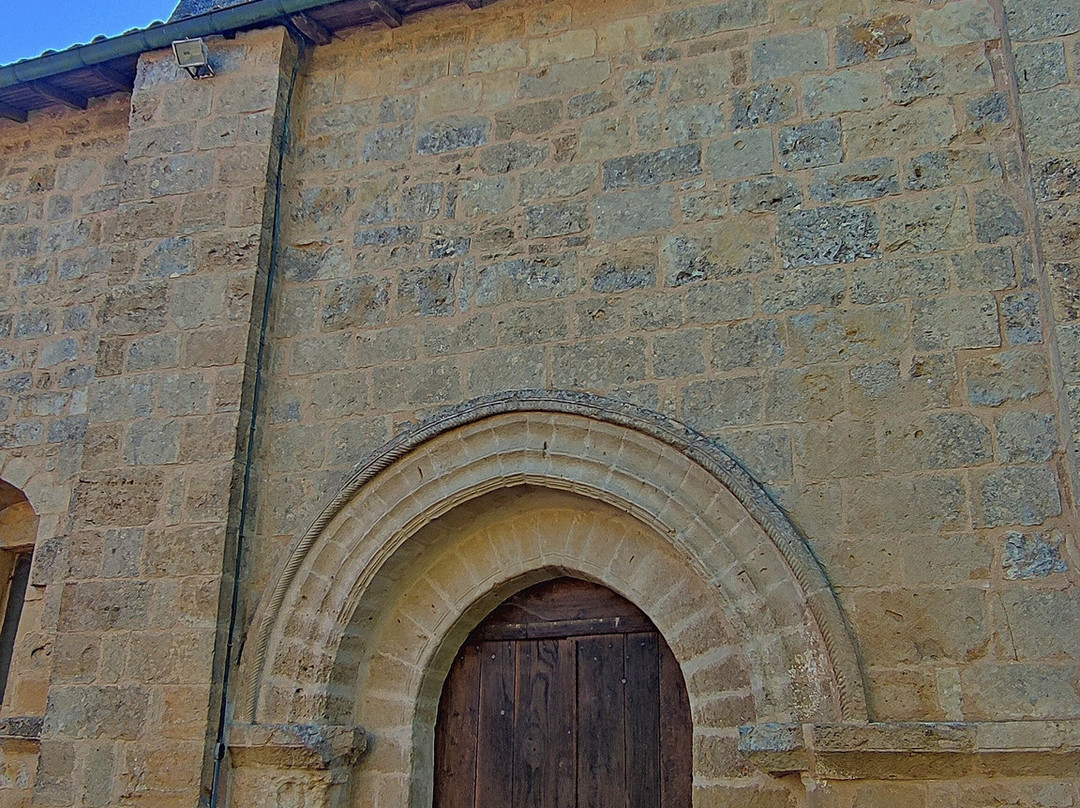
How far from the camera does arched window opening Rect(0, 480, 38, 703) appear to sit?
5352 mm

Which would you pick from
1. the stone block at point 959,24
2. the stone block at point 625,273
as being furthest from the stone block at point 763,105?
the stone block at point 625,273

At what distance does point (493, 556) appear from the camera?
432cm

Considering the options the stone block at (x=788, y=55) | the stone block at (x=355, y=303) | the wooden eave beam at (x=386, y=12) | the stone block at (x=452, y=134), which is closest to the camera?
the stone block at (x=788, y=55)

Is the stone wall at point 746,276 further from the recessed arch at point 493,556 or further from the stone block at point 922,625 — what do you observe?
the recessed arch at point 493,556

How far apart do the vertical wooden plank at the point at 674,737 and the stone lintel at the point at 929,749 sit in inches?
23.2

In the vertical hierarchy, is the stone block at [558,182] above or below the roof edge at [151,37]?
below

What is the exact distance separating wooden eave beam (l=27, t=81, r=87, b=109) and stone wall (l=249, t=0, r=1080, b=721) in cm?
A: 145

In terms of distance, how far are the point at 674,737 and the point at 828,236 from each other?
1.96 meters

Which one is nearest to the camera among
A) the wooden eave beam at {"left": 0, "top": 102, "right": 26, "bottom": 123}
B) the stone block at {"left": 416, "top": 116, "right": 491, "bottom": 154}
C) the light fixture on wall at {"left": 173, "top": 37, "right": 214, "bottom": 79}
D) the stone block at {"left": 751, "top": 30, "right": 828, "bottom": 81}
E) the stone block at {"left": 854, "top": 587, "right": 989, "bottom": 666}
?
the stone block at {"left": 854, "top": 587, "right": 989, "bottom": 666}

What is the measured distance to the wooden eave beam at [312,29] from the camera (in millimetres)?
4945

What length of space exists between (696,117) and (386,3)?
156 cm

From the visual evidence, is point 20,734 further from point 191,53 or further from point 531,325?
point 191,53

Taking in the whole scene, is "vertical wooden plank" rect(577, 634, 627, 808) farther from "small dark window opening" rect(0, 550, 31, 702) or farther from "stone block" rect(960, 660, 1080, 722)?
"small dark window opening" rect(0, 550, 31, 702)

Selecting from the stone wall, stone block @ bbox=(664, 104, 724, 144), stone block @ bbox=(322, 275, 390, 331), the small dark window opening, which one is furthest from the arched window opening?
stone block @ bbox=(664, 104, 724, 144)
